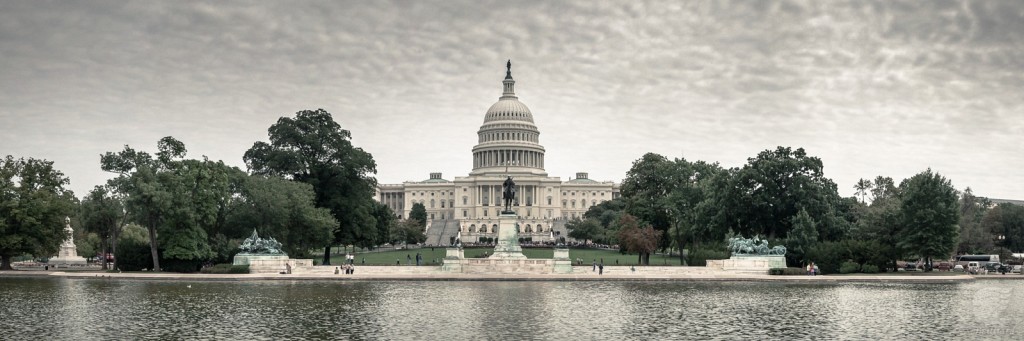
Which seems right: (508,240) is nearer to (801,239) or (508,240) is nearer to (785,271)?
(785,271)

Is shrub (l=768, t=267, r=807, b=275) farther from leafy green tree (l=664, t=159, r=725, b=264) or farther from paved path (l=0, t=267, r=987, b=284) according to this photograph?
leafy green tree (l=664, t=159, r=725, b=264)

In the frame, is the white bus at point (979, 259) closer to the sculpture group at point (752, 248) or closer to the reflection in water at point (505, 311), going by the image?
the sculpture group at point (752, 248)

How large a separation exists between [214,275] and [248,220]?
11.5 m

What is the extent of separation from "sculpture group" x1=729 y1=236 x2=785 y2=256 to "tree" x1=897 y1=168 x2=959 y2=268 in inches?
302

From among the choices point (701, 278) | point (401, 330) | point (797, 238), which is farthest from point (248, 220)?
point (401, 330)

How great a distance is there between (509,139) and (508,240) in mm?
136901

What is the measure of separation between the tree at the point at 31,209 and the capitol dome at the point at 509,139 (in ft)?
447

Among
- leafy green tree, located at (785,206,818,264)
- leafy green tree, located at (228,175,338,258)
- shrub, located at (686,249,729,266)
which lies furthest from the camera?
shrub, located at (686,249,729,266)

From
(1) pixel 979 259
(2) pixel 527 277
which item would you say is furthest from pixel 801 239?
(1) pixel 979 259

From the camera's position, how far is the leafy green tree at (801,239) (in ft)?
188

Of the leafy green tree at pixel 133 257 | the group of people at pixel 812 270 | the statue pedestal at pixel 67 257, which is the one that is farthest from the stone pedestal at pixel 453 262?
the statue pedestal at pixel 67 257

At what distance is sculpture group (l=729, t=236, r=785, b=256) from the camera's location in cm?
5481

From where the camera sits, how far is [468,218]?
193125mm

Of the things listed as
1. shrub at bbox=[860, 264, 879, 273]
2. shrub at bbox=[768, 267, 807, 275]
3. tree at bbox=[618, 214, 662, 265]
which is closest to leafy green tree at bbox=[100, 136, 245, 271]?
tree at bbox=[618, 214, 662, 265]
